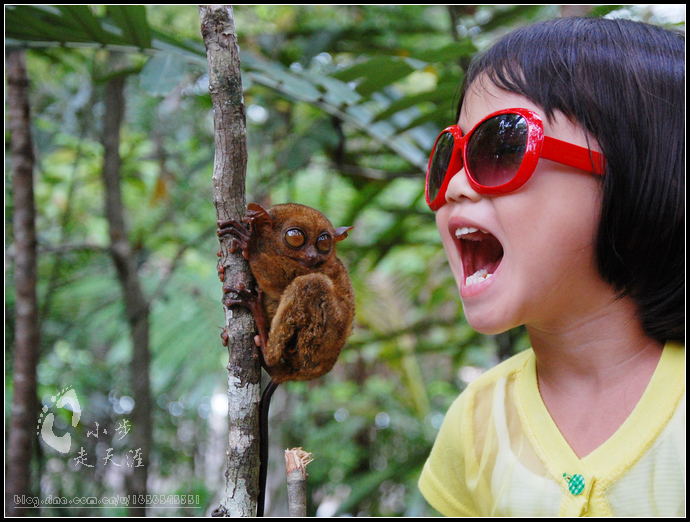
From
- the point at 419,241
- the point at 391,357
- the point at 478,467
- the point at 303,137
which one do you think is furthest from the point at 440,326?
the point at 478,467

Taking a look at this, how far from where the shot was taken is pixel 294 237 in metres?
1.35

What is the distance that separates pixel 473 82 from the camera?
1349mm

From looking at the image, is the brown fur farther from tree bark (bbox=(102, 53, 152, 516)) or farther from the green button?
tree bark (bbox=(102, 53, 152, 516))

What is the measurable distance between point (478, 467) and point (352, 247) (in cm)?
179

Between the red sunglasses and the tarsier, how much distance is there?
40 cm

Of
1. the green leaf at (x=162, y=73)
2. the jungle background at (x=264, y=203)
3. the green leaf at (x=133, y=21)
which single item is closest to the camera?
the green leaf at (x=162, y=73)

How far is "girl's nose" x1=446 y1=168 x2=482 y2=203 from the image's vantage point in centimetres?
118

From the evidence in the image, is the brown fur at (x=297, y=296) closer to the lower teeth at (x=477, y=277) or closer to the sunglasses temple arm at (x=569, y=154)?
the lower teeth at (x=477, y=277)

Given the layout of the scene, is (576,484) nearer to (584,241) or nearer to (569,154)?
(584,241)

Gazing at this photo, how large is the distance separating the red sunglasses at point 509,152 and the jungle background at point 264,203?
0.90 m

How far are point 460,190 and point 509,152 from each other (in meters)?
0.13

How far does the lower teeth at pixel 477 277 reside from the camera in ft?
3.93

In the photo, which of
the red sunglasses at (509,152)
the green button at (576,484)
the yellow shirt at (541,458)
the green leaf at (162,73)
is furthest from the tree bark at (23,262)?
the green button at (576,484)

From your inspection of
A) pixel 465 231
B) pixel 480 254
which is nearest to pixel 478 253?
pixel 480 254
